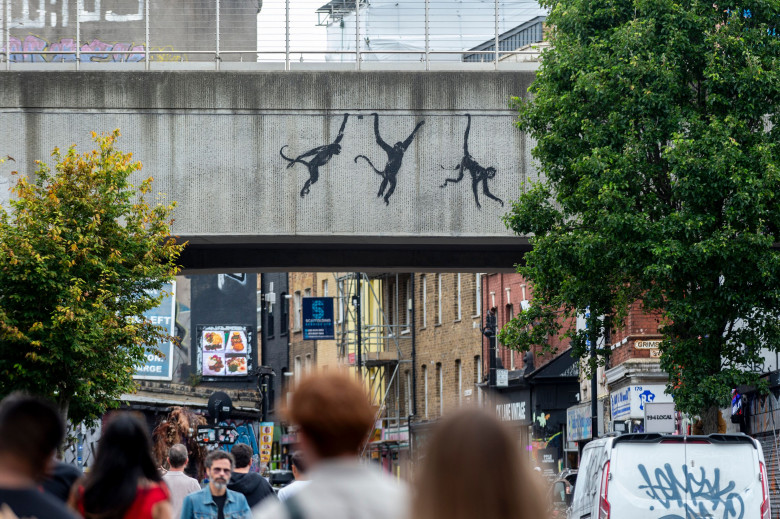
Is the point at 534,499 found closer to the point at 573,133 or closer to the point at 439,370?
the point at 573,133

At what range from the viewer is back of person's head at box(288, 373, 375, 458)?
3.90 m

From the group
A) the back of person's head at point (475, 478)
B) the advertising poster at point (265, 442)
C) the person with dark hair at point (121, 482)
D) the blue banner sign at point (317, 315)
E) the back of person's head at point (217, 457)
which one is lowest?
the advertising poster at point (265, 442)

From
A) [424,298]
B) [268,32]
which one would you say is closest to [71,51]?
[268,32]

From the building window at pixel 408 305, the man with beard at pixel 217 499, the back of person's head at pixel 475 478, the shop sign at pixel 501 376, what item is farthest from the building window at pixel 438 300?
the back of person's head at pixel 475 478

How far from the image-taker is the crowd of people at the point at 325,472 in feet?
10.1

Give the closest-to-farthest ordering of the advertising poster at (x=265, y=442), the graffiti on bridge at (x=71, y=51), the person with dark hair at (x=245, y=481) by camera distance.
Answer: the person with dark hair at (x=245, y=481), the graffiti on bridge at (x=71, y=51), the advertising poster at (x=265, y=442)

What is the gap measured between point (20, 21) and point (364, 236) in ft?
26.0

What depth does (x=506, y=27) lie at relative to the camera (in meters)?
25.1

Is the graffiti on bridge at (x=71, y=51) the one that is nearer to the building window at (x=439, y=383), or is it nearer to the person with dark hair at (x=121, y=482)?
the person with dark hair at (x=121, y=482)

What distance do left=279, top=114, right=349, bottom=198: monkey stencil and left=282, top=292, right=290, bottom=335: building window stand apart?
Result: 56.4m

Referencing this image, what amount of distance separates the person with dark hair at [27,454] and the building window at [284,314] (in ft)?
244

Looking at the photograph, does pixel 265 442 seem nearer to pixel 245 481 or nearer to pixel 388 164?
pixel 388 164

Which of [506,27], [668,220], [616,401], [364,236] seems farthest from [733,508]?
[616,401]

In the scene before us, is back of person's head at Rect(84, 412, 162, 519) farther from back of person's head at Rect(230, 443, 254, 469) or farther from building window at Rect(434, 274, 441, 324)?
building window at Rect(434, 274, 441, 324)
